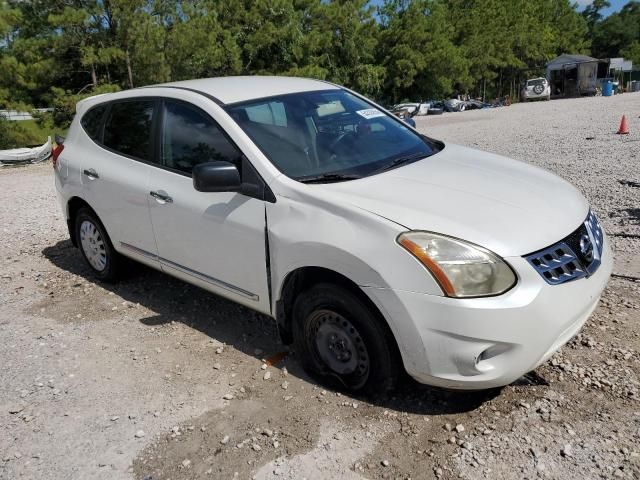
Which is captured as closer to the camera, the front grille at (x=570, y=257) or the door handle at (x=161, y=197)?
the front grille at (x=570, y=257)

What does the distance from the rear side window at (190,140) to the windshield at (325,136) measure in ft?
0.59

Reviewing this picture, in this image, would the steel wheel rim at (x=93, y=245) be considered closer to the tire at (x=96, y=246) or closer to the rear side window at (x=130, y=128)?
the tire at (x=96, y=246)

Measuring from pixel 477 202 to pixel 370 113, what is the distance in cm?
154

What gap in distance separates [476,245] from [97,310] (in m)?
3.47

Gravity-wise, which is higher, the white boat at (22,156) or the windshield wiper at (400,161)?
the windshield wiper at (400,161)

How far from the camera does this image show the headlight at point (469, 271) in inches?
107

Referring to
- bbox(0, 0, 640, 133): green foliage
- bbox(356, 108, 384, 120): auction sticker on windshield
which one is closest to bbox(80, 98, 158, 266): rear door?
bbox(356, 108, 384, 120): auction sticker on windshield

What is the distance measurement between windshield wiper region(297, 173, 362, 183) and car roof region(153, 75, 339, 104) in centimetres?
91

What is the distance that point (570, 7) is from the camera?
73625 mm

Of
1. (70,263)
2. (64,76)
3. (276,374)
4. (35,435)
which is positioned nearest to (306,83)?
(276,374)

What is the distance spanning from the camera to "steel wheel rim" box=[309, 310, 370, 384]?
3.16 metres

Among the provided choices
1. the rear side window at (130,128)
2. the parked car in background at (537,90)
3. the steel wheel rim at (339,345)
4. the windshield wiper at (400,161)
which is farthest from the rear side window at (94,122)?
the parked car in background at (537,90)

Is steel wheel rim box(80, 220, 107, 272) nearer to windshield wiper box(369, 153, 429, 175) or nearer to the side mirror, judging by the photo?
the side mirror

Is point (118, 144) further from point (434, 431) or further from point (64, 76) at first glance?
point (64, 76)
